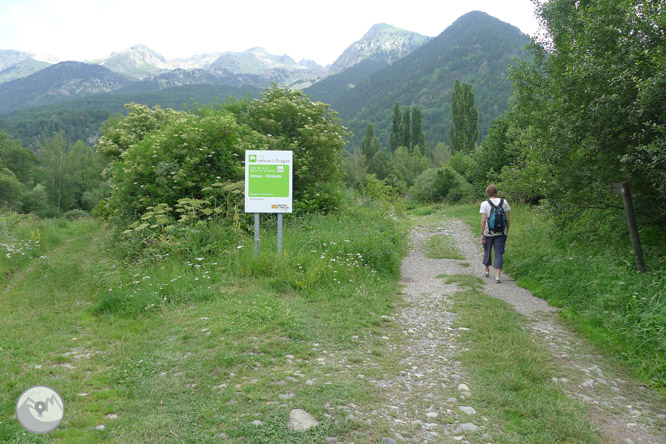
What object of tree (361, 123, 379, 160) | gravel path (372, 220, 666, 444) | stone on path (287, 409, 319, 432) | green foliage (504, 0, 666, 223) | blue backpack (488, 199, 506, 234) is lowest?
gravel path (372, 220, 666, 444)

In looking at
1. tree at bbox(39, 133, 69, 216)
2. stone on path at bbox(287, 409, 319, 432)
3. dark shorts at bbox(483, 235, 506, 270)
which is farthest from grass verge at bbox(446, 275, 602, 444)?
tree at bbox(39, 133, 69, 216)

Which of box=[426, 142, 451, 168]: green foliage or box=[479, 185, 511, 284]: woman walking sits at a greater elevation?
box=[426, 142, 451, 168]: green foliage

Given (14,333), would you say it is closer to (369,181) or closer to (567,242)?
(567,242)

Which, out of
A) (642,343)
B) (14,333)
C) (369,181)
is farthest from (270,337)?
(369,181)

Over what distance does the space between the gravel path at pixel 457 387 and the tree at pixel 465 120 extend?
50904 millimetres

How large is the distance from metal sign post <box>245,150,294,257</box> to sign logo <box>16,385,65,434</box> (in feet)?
23.8

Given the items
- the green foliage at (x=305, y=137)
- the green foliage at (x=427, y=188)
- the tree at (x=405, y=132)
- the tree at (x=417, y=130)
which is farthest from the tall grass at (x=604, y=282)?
the tree at (x=405, y=132)

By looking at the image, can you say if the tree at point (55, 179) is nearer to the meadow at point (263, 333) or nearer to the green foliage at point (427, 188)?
the green foliage at point (427, 188)

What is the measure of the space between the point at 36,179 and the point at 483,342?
82.5m

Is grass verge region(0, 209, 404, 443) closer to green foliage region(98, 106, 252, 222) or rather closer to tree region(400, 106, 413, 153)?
green foliage region(98, 106, 252, 222)

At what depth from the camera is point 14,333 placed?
5.87 metres

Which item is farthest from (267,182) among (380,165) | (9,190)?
(380,165)

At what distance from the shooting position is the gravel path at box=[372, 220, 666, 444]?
3.58 m

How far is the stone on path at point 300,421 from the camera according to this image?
3426mm
